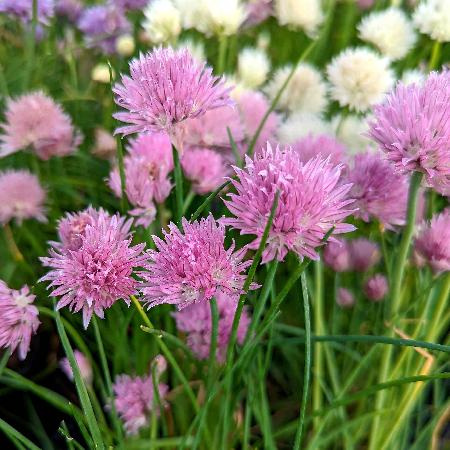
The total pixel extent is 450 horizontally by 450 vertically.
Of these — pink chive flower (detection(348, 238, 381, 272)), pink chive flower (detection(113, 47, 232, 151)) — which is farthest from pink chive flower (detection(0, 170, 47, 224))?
pink chive flower (detection(348, 238, 381, 272))

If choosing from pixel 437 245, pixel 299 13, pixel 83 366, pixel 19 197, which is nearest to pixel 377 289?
pixel 437 245

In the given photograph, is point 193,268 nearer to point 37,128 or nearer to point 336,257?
point 336,257

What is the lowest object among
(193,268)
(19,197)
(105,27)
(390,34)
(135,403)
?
(135,403)

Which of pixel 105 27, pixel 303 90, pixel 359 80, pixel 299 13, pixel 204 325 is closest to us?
pixel 204 325

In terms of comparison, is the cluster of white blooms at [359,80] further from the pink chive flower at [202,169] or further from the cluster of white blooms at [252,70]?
the pink chive flower at [202,169]

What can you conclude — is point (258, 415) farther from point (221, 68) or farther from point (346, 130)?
point (221, 68)
